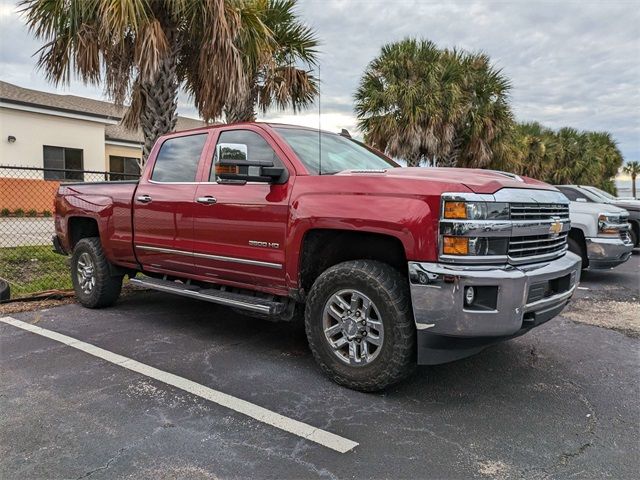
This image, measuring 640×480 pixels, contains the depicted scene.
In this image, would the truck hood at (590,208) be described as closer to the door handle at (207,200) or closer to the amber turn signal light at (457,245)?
the amber turn signal light at (457,245)

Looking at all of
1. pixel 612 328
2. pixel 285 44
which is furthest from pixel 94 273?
pixel 285 44

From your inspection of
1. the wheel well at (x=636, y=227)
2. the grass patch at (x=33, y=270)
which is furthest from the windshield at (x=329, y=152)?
the wheel well at (x=636, y=227)

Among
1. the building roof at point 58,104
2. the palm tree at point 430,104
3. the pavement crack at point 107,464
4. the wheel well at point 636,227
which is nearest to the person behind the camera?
the pavement crack at point 107,464

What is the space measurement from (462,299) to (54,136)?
2040 centimetres

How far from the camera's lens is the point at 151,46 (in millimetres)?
7633

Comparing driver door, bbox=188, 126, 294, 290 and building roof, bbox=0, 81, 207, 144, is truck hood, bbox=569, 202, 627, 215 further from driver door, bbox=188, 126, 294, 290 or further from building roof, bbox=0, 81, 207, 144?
building roof, bbox=0, 81, 207, 144

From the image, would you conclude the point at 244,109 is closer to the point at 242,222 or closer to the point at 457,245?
the point at 242,222

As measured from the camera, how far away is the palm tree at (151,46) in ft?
25.1

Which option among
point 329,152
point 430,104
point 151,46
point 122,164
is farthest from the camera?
point 122,164

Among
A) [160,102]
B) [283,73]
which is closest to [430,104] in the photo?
[283,73]

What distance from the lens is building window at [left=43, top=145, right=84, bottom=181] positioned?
762 inches

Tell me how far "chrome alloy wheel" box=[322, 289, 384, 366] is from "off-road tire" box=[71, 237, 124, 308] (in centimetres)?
333

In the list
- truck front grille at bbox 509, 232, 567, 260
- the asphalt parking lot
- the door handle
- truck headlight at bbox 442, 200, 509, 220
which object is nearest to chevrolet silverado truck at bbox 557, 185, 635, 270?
the asphalt parking lot

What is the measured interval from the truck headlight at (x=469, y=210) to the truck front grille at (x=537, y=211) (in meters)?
0.19
